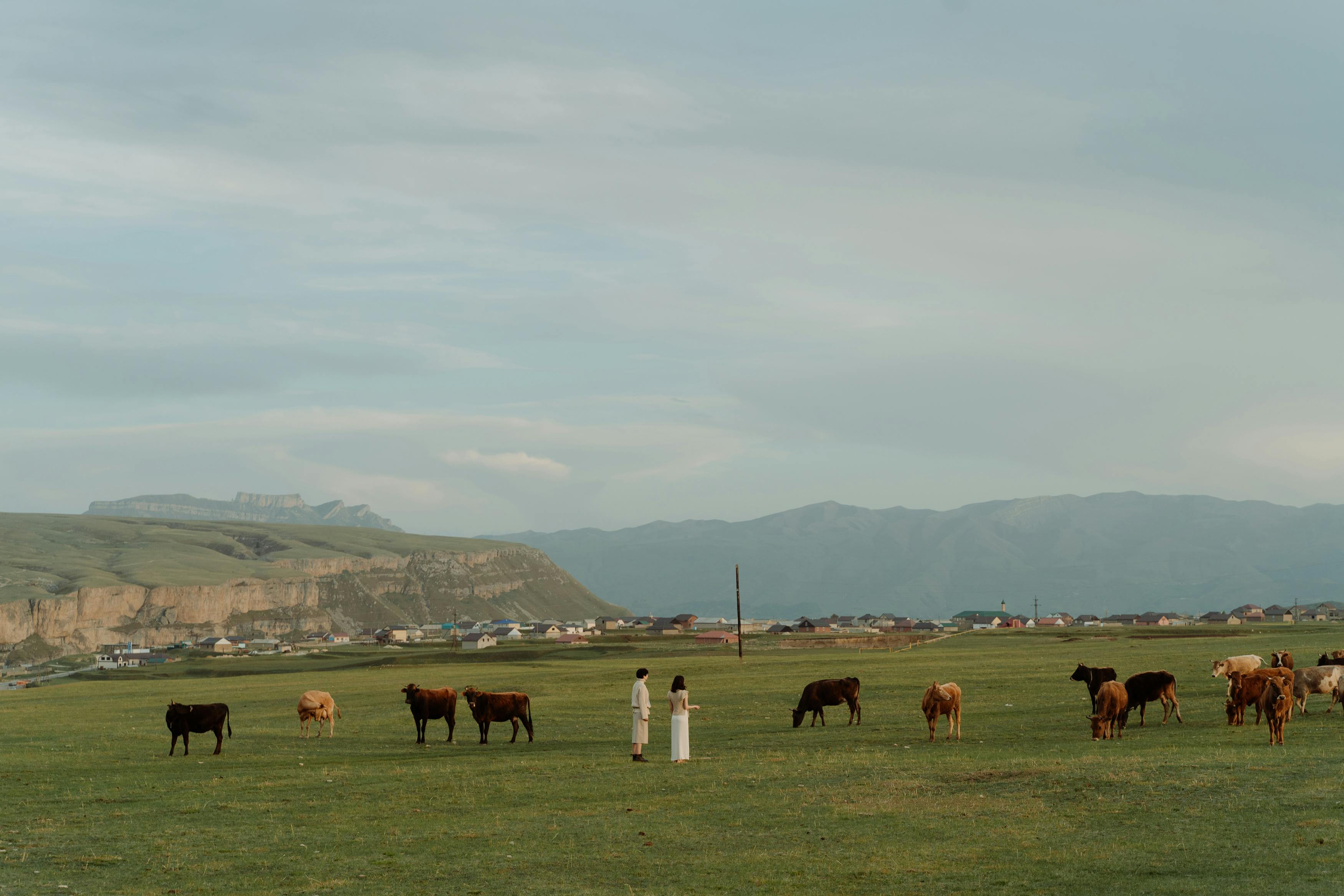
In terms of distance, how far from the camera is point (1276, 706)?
25.0 metres

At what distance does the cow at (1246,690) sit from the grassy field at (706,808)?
709 mm

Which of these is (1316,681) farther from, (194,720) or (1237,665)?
(194,720)

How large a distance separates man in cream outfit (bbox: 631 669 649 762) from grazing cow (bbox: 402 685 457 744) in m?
8.50

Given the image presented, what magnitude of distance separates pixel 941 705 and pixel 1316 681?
10.7 metres

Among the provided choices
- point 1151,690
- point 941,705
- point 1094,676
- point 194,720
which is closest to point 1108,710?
point 1151,690

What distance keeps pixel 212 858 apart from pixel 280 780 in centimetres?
865

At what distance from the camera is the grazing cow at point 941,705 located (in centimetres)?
2973

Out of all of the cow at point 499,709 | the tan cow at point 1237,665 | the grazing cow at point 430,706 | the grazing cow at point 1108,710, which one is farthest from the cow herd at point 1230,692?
the grazing cow at point 430,706

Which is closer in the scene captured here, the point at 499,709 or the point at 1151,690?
the point at 1151,690

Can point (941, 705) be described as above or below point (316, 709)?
above

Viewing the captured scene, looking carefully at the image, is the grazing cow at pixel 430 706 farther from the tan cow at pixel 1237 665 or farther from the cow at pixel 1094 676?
the tan cow at pixel 1237 665

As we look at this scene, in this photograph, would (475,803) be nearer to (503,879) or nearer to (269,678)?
(503,879)

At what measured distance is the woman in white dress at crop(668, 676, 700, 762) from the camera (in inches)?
1055

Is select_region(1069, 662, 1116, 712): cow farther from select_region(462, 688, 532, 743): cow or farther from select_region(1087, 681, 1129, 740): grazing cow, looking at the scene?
select_region(462, 688, 532, 743): cow
